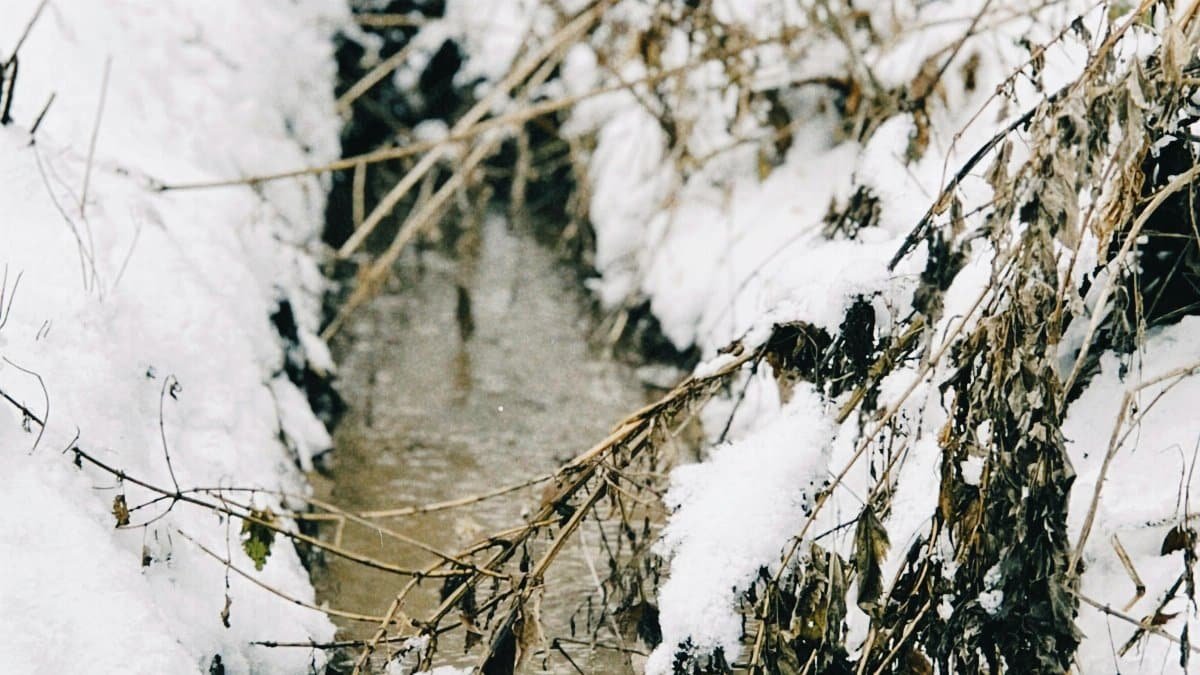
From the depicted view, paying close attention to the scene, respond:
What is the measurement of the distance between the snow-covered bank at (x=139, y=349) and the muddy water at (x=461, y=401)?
24cm

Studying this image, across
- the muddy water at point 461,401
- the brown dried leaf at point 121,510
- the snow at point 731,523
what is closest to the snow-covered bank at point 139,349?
the brown dried leaf at point 121,510

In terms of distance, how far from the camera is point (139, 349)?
3.30 meters

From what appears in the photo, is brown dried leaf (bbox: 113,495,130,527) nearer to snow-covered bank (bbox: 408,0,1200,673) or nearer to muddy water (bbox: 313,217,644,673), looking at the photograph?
muddy water (bbox: 313,217,644,673)

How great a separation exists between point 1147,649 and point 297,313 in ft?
10.9

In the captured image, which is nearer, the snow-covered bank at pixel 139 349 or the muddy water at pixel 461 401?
the snow-covered bank at pixel 139 349

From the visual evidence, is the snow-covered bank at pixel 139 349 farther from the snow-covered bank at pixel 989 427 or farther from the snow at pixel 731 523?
the snow-covered bank at pixel 989 427

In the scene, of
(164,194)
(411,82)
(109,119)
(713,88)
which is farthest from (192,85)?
(411,82)

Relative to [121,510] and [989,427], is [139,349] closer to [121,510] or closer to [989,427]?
[121,510]

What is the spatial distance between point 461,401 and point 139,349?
6.44 ft

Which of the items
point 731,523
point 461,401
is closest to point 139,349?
point 731,523

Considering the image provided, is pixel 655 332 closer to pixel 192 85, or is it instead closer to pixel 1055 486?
pixel 192 85

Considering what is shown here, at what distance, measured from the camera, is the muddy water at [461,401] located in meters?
3.90

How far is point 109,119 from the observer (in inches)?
179

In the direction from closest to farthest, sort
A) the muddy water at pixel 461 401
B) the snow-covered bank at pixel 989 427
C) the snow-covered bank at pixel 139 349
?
the snow-covered bank at pixel 989 427, the snow-covered bank at pixel 139 349, the muddy water at pixel 461 401
